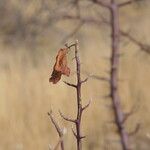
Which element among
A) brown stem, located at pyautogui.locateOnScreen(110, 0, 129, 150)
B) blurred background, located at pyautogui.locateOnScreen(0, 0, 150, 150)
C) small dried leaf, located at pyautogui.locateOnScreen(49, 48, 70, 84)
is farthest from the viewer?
blurred background, located at pyautogui.locateOnScreen(0, 0, 150, 150)

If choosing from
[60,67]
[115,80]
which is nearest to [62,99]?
[115,80]

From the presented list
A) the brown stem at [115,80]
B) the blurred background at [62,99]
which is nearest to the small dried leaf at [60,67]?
the brown stem at [115,80]

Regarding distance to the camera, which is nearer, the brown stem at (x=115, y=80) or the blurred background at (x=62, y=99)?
the brown stem at (x=115, y=80)

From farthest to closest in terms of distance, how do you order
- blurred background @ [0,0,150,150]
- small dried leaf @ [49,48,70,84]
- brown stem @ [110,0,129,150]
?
1. blurred background @ [0,0,150,150]
2. brown stem @ [110,0,129,150]
3. small dried leaf @ [49,48,70,84]

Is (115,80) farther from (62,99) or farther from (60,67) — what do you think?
(62,99)

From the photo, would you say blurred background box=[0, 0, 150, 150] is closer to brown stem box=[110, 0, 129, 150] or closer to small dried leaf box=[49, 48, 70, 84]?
brown stem box=[110, 0, 129, 150]

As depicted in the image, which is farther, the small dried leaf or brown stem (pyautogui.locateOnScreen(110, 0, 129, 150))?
brown stem (pyautogui.locateOnScreen(110, 0, 129, 150))

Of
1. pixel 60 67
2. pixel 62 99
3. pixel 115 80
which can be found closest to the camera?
pixel 60 67

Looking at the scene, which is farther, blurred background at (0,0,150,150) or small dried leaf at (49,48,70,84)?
blurred background at (0,0,150,150)

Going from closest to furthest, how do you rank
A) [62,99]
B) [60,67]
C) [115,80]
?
[60,67]
[115,80]
[62,99]

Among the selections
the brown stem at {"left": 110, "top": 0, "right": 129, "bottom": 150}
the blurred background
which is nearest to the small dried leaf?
the brown stem at {"left": 110, "top": 0, "right": 129, "bottom": 150}

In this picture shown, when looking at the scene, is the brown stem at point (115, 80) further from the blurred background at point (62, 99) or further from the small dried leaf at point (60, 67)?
the small dried leaf at point (60, 67)

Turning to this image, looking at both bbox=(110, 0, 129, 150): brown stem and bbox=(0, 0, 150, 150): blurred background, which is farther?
bbox=(0, 0, 150, 150): blurred background
